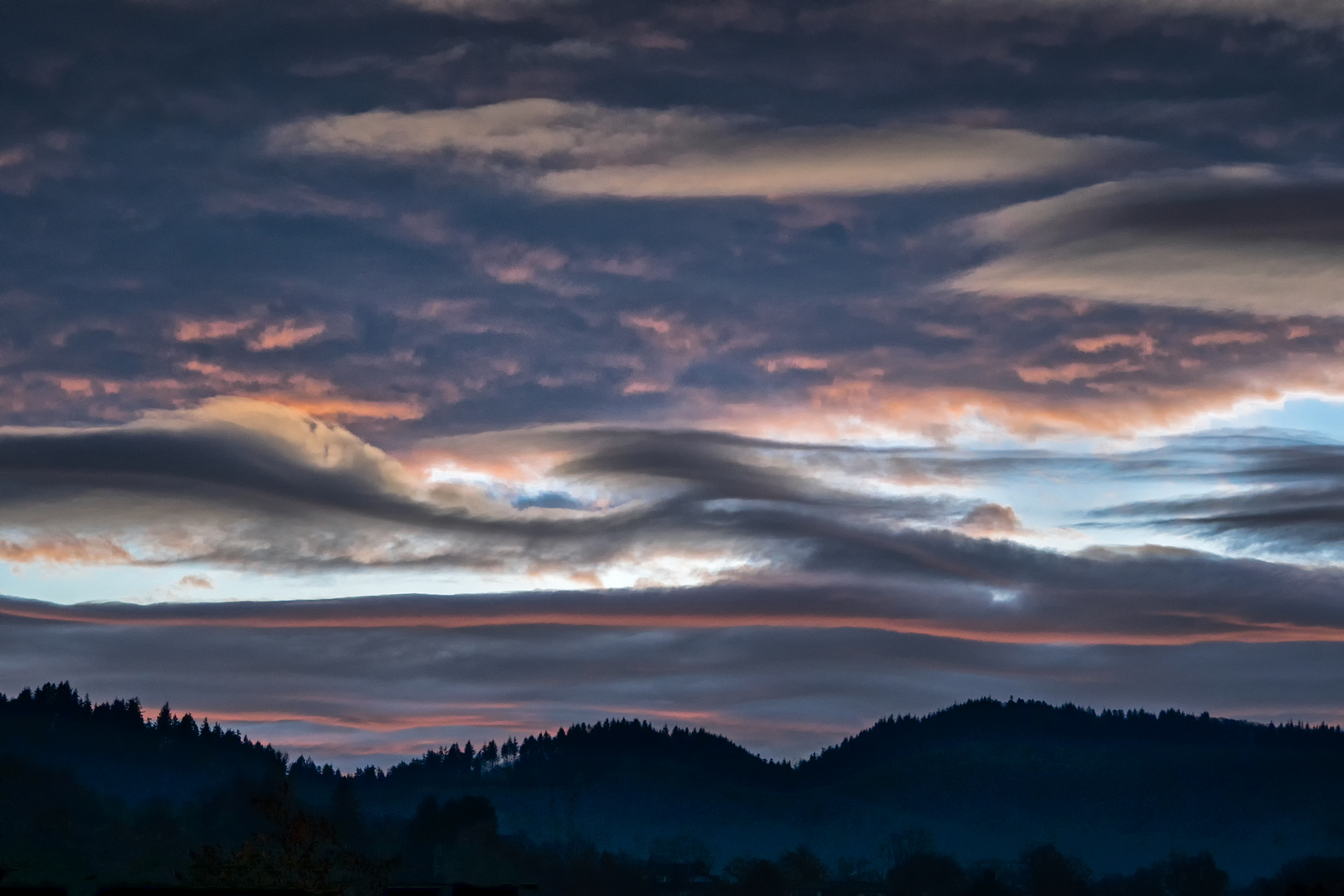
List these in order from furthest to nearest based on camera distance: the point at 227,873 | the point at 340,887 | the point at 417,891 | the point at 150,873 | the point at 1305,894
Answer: the point at 150,873 < the point at 1305,894 < the point at 340,887 < the point at 227,873 < the point at 417,891

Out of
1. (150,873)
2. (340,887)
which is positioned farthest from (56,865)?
(340,887)

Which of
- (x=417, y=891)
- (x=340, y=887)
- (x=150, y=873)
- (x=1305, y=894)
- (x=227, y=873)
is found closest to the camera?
(x=417, y=891)

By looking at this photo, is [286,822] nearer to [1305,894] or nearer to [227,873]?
[227,873]

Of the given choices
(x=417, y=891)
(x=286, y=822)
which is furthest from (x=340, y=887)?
(x=417, y=891)

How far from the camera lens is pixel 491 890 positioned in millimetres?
71875

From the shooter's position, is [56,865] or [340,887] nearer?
[340,887]

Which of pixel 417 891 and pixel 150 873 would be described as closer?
pixel 417 891

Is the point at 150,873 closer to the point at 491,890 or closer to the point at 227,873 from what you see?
the point at 227,873

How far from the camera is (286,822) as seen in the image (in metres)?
96.9

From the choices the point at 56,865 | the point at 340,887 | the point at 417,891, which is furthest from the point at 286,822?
the point at 56,865

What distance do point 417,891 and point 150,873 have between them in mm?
125882

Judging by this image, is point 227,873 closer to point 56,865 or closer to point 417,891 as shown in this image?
point 417,891

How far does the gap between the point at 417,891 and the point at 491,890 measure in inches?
125

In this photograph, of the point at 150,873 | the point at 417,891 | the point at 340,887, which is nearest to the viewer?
the point at 417,891
